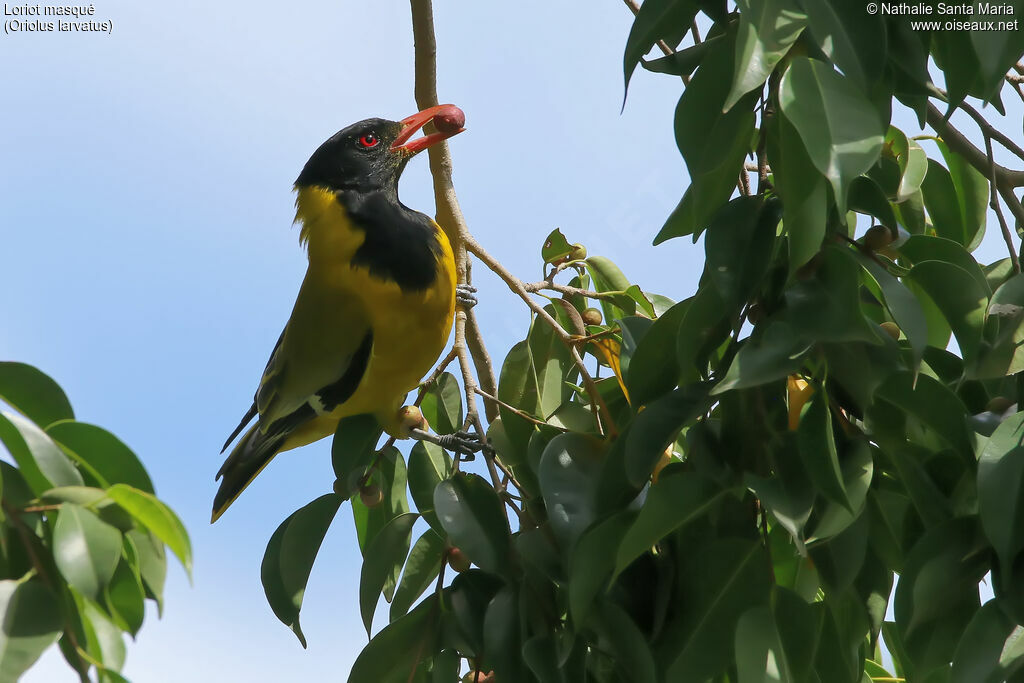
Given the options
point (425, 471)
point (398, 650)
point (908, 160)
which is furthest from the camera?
point (425, 471)

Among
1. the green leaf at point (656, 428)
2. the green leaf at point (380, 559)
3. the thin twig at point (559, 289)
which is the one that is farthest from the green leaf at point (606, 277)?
the green leaf at point (656, 428)

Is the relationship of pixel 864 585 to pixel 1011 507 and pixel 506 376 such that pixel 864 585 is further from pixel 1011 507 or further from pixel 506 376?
pixel 506 376

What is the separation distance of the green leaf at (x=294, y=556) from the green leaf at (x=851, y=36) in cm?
102

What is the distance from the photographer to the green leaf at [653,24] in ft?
3.29

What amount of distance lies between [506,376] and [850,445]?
32.7 inches

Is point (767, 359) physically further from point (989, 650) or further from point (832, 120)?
point (989, 650)

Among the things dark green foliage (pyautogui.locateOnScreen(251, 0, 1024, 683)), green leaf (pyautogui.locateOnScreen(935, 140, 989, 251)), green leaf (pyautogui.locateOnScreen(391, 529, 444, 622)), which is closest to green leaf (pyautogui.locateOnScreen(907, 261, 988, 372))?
dark green foliage (pyautogui.locateOnScreen(251, 0, 1024, 683))

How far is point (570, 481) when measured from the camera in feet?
3.77

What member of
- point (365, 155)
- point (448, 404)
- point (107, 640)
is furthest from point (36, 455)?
point (365, 155)

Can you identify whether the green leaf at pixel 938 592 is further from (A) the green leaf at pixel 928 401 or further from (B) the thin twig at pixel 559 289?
(B) the thin twig at pixel 559 289

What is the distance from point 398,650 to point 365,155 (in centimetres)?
138

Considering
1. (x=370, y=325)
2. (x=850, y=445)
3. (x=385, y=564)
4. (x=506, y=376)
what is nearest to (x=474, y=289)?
(x=370, y=325)

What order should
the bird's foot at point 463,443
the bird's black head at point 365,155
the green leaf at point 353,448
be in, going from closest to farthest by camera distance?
the bird's foot at point 463,443, the green leaf at point 353,448, the bird's black head at point 365,155

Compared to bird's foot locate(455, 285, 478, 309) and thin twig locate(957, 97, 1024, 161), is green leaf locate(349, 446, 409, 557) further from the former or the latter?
thin twig locate(957, 97, 1024, 161)
